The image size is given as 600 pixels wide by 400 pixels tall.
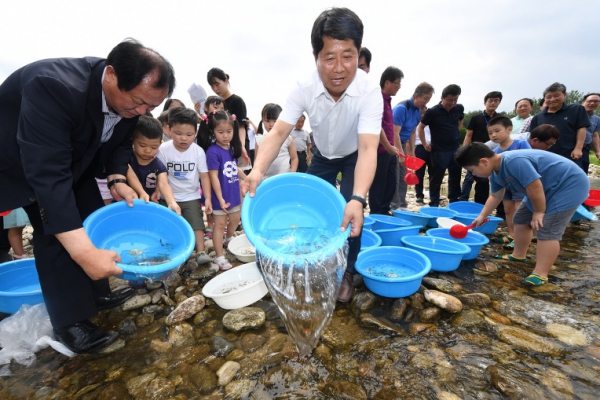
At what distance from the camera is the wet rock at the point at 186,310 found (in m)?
2.18

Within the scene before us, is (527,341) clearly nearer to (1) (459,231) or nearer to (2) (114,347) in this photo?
(1) (459,231)

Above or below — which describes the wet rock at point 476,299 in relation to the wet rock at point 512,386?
below

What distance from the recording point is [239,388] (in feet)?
5.24

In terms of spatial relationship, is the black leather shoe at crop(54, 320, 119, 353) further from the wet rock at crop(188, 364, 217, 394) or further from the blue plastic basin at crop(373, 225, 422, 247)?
the blue plastic basin at crop(373, 225, 422, 247)

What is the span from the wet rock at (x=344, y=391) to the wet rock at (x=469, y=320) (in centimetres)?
96

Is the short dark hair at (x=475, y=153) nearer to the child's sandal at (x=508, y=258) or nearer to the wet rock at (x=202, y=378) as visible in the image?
the child's sandal at (x=508, y=258)

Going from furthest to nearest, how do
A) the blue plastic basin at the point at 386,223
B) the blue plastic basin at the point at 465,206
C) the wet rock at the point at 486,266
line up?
the blue plastic basin at the point at 465,206 < the blue plastic basin at the point at 386,223 < the wet rock at the point at 486,266

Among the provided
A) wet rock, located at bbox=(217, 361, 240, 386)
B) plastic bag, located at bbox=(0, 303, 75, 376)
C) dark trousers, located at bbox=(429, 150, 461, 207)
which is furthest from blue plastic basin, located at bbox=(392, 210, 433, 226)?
plastic bag, located at bbox=(0, 303, 75, 376)

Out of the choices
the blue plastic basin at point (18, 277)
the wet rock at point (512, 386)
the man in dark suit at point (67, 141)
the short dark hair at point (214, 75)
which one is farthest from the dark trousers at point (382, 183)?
the blue plastic basin at point (18, 277)

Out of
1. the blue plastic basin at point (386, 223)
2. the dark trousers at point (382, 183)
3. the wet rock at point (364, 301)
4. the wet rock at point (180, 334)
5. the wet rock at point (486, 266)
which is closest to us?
the wet rock at point (180, 334)

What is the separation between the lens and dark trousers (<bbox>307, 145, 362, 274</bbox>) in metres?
2.32

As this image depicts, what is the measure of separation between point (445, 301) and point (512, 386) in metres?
0.72

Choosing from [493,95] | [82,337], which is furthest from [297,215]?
[493,95]

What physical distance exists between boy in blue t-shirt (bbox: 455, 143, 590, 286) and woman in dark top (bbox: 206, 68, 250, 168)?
10.4 feet
